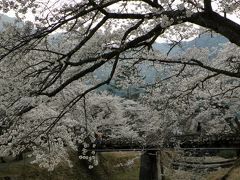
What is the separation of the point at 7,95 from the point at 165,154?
23.4m

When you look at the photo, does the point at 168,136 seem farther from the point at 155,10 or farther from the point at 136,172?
the point at 155,10

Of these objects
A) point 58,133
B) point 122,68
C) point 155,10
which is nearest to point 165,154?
point 58,133

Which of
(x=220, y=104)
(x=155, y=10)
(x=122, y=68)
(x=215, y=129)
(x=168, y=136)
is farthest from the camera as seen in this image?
(x=215, y=129)

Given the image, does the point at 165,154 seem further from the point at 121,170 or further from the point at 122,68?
the point at 122,68

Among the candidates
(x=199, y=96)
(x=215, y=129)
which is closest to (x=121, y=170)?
(x=215, y=129)

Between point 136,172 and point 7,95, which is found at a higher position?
point 7,95

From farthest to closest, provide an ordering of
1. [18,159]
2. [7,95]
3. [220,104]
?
1. [18,159]
2. [220,104]
3. [7,95]

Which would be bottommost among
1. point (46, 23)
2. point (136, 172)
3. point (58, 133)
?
point (136, 172)

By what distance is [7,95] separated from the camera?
9.93 meters

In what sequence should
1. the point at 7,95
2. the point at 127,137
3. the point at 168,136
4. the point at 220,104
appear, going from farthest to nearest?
the point at 127,137 → the point at 168,136 → the point at 220,104 → the point at 7,95

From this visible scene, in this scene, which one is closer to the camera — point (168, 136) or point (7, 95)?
point (7, 95)

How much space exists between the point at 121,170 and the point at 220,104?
15.0 m

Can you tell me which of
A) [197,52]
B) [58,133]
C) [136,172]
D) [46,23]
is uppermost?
[197,52]

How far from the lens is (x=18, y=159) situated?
1113 inches
